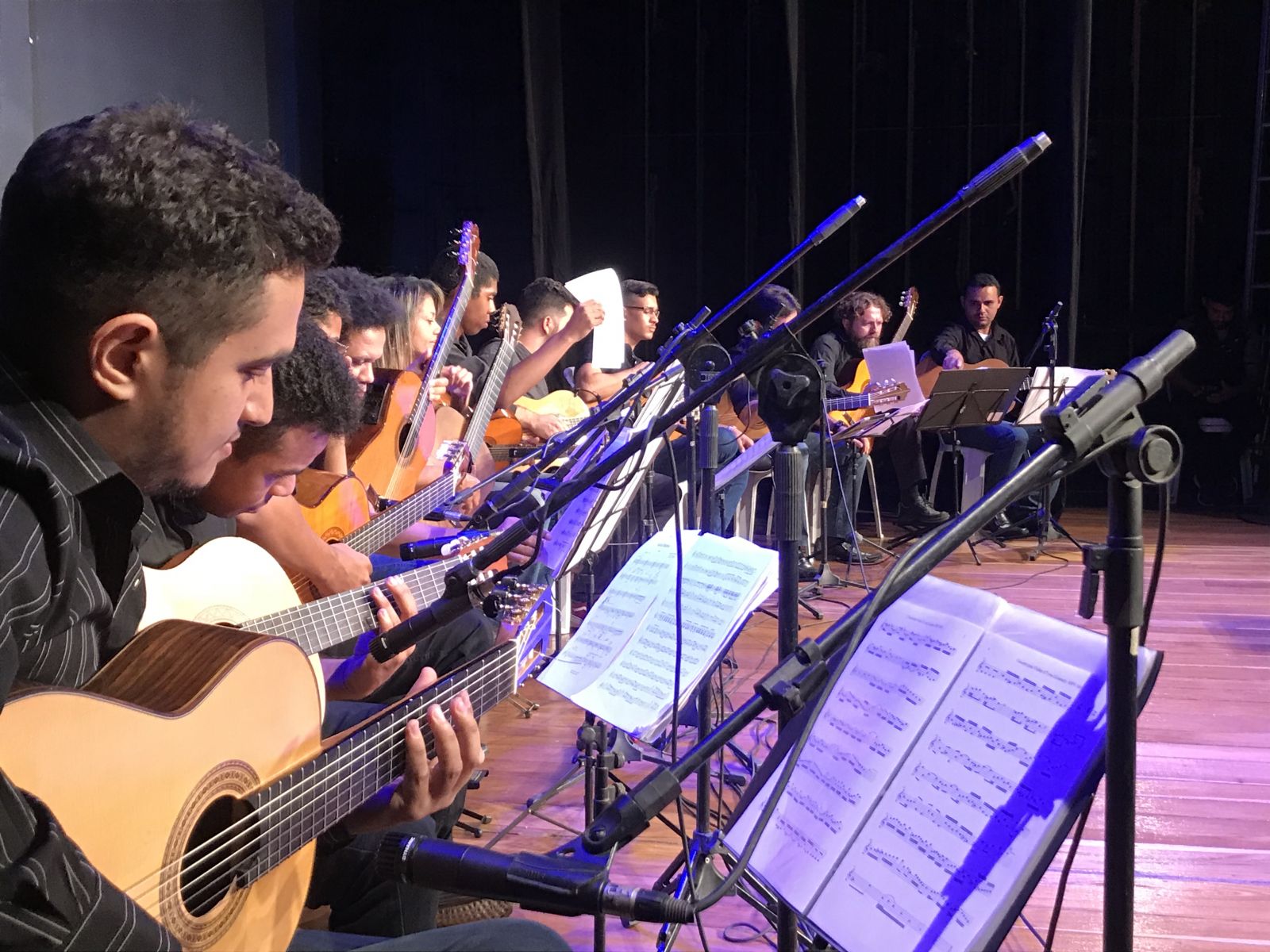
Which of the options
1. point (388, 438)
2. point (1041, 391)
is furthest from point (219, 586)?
point (1041, 391)

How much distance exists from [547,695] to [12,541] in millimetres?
3120

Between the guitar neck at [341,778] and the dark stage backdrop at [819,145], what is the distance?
614 centimetres

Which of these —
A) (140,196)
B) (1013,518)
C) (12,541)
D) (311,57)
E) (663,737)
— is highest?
(311,57)

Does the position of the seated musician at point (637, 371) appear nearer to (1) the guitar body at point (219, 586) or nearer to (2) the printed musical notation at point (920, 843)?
(1) the guitar body at point (219, 586)

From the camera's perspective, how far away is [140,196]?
1086mm

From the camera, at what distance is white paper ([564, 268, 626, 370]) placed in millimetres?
4633

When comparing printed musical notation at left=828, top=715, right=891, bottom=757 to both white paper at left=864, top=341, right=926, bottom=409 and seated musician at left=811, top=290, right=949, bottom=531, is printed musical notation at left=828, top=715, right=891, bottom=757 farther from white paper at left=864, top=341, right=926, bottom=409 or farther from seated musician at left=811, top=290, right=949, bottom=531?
seated musician at left=811, top=290, right=949, bottom=531

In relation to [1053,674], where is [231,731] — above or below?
below

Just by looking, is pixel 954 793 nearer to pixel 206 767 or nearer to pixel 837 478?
pixel 206 767

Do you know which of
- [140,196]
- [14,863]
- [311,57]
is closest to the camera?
[14,863]

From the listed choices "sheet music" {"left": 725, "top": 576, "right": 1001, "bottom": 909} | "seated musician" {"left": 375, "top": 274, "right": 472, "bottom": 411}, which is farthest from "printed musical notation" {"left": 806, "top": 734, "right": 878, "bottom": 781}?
"seated musician" {"left": 375, "top": 274, "right": 472, "bottom": 411}

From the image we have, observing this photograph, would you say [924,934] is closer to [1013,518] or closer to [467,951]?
[467,951]

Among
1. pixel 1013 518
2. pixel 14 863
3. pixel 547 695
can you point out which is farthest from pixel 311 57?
pixel 14 863

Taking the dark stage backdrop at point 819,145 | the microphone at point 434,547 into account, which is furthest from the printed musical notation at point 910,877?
the dark stage backdrop at point 819,145
